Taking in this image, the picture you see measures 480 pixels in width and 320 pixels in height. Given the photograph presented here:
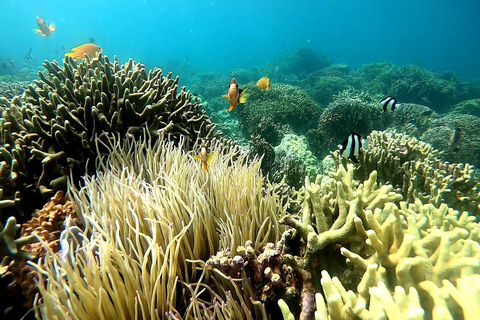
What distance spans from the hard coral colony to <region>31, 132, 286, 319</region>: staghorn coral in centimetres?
1

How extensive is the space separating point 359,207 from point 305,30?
137 metres

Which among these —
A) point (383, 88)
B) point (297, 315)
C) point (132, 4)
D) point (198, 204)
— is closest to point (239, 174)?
point (198, 204)

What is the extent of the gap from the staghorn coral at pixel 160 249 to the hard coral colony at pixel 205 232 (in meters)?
0.01

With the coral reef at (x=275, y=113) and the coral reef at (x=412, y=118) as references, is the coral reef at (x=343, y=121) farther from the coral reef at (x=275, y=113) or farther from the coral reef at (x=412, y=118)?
the coral reef at (x=412, y=118)

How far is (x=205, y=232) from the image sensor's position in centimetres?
197

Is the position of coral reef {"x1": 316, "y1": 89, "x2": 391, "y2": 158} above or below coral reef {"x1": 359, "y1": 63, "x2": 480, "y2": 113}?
below

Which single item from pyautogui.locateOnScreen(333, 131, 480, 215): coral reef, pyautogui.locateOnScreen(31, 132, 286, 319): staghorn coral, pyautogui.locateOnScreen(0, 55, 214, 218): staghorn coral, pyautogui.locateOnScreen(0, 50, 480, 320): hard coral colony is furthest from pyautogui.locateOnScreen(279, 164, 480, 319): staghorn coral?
pyautogui.locateOnScreen(0, 55, 214, 218): staghorn coral

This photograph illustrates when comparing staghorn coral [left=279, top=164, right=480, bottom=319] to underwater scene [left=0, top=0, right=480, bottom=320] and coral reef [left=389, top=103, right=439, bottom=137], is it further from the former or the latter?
coral reef [left=389, top=103, right=439, bottom=137]

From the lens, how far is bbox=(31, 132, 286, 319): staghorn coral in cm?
129

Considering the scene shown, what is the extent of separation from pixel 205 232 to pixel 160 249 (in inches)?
21.8

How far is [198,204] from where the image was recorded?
1952mm

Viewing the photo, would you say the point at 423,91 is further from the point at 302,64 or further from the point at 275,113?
the point at 302,64

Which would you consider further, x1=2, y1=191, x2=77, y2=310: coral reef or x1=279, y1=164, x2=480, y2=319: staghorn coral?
x1=2, y1=191, x2=77, y2=310: coral reef

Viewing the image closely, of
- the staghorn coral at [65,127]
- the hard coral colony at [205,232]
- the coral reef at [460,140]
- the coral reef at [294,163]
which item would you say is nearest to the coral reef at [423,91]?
the coral reef at [460,140]
